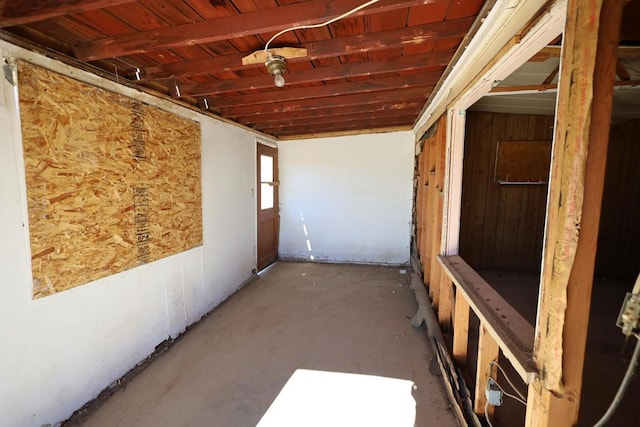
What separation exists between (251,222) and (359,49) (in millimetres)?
3331

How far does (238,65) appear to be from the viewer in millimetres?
2074

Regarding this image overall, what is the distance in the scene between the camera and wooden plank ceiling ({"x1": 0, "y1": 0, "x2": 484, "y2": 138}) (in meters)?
1.50

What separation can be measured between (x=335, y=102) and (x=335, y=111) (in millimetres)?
513

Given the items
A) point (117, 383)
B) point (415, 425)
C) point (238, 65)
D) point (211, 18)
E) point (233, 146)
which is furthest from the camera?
point (233, 146)

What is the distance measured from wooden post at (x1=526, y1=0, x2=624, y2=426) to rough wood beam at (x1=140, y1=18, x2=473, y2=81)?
857mm

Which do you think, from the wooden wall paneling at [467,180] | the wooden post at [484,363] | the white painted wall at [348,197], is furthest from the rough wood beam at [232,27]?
the white painted wall at [348,197]

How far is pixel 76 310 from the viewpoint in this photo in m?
1.98

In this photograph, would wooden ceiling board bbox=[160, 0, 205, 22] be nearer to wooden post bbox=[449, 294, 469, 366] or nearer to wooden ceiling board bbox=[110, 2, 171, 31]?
wooden ceiling board bbox=[110, 2, 171, 31]

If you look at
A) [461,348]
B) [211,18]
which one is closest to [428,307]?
[461,348]

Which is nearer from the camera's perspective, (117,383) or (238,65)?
(238,65)

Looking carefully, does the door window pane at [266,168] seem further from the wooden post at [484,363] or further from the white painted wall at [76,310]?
the wooden post at [484,363]

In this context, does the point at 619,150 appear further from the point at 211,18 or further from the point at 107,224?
the point at 107,224

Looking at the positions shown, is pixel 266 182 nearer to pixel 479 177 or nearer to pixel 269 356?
pixel 269 356

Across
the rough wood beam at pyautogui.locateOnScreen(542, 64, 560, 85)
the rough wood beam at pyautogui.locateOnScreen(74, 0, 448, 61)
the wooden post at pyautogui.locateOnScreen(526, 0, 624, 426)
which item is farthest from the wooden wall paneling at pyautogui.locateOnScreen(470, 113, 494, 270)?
the wooden post at pyautogui.locateOnScreen(526, 0, 624, 426)
